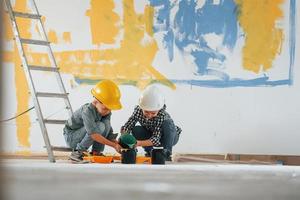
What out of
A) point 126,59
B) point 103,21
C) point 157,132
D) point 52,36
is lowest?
point 157,132

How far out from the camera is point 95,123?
109 inches

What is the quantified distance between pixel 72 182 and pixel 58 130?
3187 millimetres

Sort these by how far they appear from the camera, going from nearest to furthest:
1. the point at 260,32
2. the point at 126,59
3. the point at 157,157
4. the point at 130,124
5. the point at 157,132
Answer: the point at 157,157 < the point at 157,132 < the point at 130,124 < the point at 260,32 < the point at 126,59

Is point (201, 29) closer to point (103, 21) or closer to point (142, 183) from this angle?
point (103, 21)

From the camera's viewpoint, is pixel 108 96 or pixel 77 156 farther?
pixel 108 96

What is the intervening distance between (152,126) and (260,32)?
1233mm

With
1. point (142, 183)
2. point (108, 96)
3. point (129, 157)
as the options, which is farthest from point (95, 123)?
point (142, 183)

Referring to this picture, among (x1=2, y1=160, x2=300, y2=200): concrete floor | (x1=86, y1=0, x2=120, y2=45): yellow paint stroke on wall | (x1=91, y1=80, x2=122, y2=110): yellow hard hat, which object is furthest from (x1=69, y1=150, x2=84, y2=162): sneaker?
(x1=2, y1=160, x2=300, y2=200): concrete floor

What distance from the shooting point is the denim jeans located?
2.80m

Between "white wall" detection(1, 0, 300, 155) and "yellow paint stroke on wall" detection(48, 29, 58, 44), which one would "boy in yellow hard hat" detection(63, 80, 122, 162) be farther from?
"yellow paint stroke on wall" detection(48, 29, 58, 44)

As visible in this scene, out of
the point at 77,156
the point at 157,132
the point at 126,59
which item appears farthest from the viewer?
the point at 126,59

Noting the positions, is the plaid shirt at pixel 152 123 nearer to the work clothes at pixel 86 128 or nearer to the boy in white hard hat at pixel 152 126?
the boy in white hard hat at pixel 152 126

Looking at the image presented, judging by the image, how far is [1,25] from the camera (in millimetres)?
295

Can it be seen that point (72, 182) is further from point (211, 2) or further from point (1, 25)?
point (211, 2)
